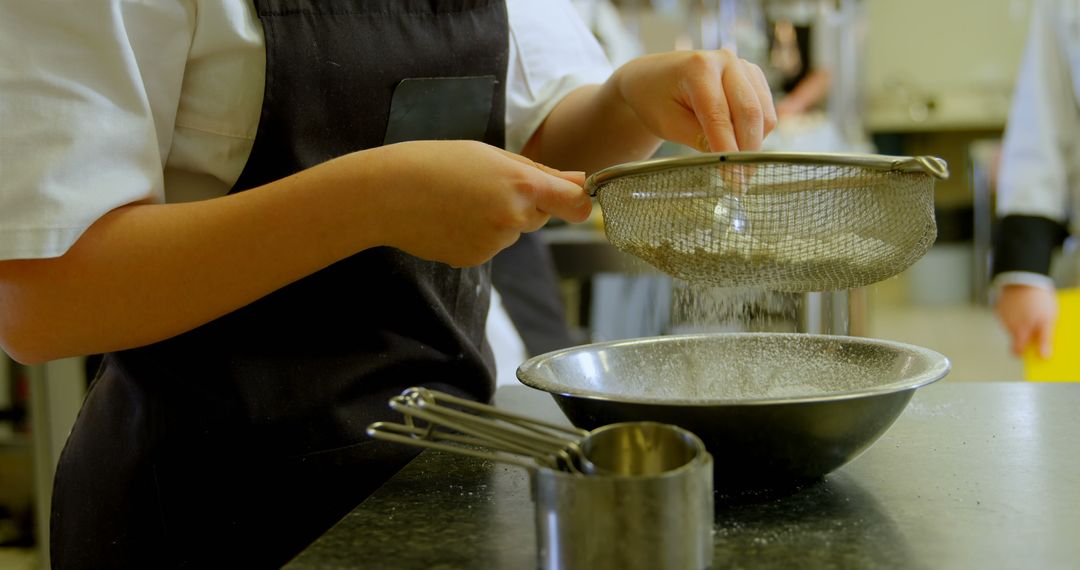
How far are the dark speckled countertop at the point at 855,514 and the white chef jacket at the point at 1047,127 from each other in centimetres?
112

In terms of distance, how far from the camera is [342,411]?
85cm

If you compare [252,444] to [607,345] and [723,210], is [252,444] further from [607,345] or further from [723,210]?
[723,210]

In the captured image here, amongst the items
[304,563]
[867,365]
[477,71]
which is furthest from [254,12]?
[867,365]

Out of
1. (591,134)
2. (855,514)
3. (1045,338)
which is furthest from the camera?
(1045,338)

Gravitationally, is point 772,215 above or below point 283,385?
above

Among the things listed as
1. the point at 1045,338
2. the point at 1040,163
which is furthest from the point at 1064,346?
the point at 1040,163

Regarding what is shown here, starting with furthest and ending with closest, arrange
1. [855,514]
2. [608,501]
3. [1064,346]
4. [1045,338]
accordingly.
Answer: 1. [1045,338]
2. [1064,346]
3. [855,514]
4. [608,501]

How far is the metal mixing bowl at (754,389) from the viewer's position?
0.64 metres

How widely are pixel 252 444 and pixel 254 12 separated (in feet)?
1.17

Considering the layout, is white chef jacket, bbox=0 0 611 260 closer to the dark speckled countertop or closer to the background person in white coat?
the dark speckled countertop

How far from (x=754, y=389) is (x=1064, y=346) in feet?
2.91

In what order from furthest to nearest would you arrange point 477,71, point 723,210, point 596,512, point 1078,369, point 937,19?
point 937,19, point 1078,369, point 477,71, point 723,210, point 596,512

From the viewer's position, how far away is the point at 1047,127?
6.06ft

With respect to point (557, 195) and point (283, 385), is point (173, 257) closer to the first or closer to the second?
point (283, 385)
